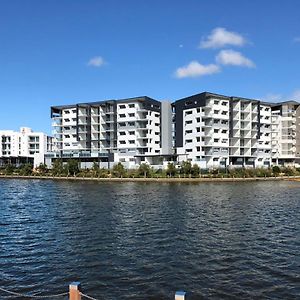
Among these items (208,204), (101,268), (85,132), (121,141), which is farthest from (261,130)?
(101,268)

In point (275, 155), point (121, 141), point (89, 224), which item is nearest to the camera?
point (89, 224)

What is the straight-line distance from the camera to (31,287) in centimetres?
1468

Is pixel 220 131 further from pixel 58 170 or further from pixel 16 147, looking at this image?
pixel 16 147

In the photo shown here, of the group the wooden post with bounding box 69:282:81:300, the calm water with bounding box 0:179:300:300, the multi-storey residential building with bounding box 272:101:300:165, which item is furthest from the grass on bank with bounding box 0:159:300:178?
the wooden post with bounding box 69:282:81:300

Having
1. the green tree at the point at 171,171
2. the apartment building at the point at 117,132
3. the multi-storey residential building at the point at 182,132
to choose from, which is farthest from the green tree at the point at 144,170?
the apartment building at the point at 117,132

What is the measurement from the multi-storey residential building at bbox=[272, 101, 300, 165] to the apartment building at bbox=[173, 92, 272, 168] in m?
7.47

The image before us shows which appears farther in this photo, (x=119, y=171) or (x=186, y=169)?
(x=119, y=171)

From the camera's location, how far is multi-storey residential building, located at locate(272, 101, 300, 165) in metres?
116

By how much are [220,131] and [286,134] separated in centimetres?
2970

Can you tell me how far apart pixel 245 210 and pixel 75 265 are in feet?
71.6

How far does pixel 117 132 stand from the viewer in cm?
10706

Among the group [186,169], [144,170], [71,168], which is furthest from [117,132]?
[186,169]

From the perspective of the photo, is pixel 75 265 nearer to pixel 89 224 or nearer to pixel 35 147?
pixel 89 224

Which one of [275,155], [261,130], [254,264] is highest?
[261,130]
